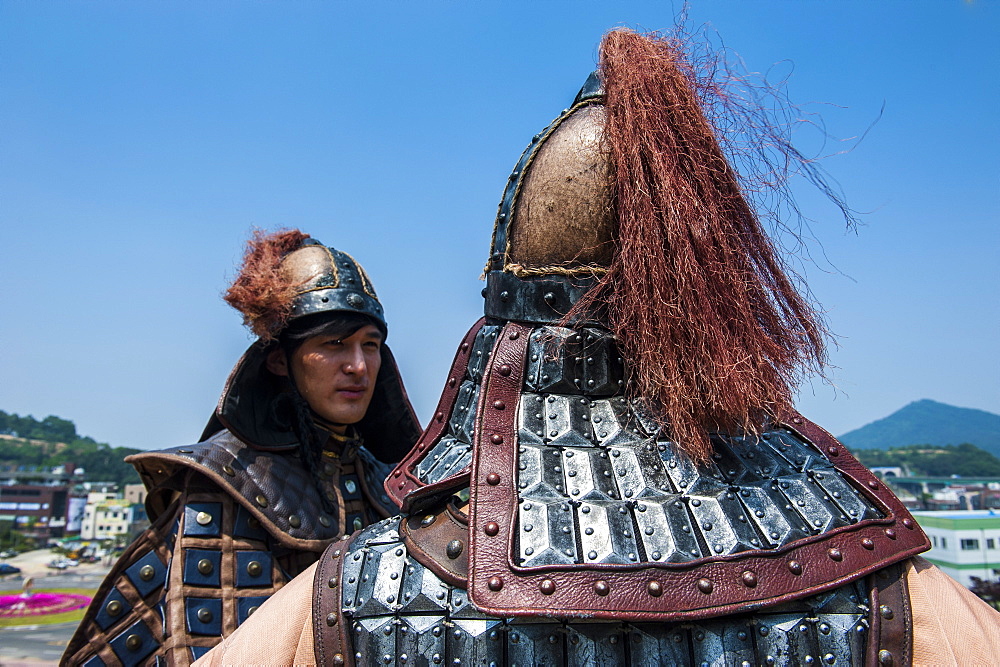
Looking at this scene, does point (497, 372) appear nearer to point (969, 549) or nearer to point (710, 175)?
point (710, 175)

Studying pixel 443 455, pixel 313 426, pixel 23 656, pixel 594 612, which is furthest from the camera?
pixel 23 656

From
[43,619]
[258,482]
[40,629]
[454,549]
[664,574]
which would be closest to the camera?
[664,574]

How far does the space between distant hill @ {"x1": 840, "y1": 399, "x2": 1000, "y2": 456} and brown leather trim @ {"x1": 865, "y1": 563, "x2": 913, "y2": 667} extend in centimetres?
12634

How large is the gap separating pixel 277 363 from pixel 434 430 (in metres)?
1.74

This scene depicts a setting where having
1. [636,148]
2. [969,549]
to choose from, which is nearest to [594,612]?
[636,148]

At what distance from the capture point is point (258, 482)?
3.10 meters

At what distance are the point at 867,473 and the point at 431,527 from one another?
1.04 metres

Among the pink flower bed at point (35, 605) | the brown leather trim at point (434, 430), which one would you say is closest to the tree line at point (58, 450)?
the pink flower bed at point (35, 605)

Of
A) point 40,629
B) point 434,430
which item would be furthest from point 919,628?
point 40,629

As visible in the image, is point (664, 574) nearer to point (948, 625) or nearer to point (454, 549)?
point (454, 549)

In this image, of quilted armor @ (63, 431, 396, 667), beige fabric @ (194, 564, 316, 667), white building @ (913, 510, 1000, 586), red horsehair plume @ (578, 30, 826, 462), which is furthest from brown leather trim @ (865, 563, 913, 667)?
white building @ (913, 510, 1000, 586)

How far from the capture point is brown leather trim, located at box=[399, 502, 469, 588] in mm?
1514

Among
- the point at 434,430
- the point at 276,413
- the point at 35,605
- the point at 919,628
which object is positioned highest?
the point at 276,413

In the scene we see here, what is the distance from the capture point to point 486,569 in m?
1.41
